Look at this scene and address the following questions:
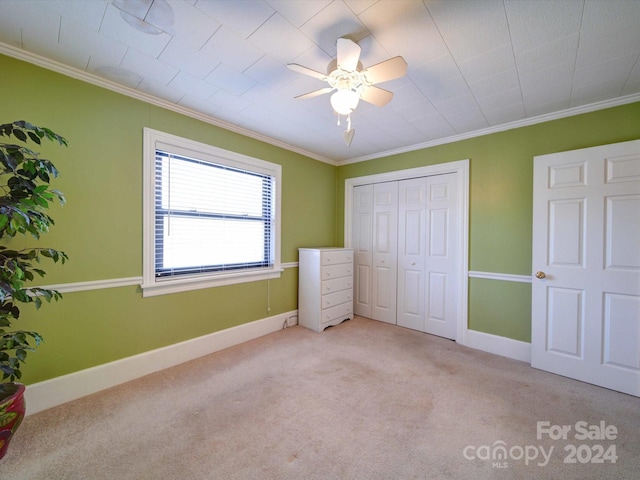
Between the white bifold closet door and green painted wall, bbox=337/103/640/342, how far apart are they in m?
0.24

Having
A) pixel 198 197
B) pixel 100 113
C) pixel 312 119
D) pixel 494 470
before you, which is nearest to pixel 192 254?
pixel 198 197

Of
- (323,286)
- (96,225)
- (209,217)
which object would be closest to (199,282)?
(209,217)

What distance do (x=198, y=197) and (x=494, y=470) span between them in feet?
9.98

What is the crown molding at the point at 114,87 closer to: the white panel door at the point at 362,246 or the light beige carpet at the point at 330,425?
the white panel door at the point at 362,246

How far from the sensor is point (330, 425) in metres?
1.71

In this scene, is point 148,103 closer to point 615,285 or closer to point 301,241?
point 301,241

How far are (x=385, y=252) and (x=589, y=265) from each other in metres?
2.08

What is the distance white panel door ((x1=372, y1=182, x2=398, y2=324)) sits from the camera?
3711 millimetres

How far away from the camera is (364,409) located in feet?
6.16

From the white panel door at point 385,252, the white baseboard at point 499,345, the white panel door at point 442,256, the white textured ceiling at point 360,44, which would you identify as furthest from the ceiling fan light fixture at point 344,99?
the white baseboard at point 499,345

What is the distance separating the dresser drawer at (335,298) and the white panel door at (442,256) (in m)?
1.06

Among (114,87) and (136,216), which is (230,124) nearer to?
(114,87)

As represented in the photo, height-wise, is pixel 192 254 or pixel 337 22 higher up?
pixel 337 22

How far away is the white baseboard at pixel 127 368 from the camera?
1.84 meters
